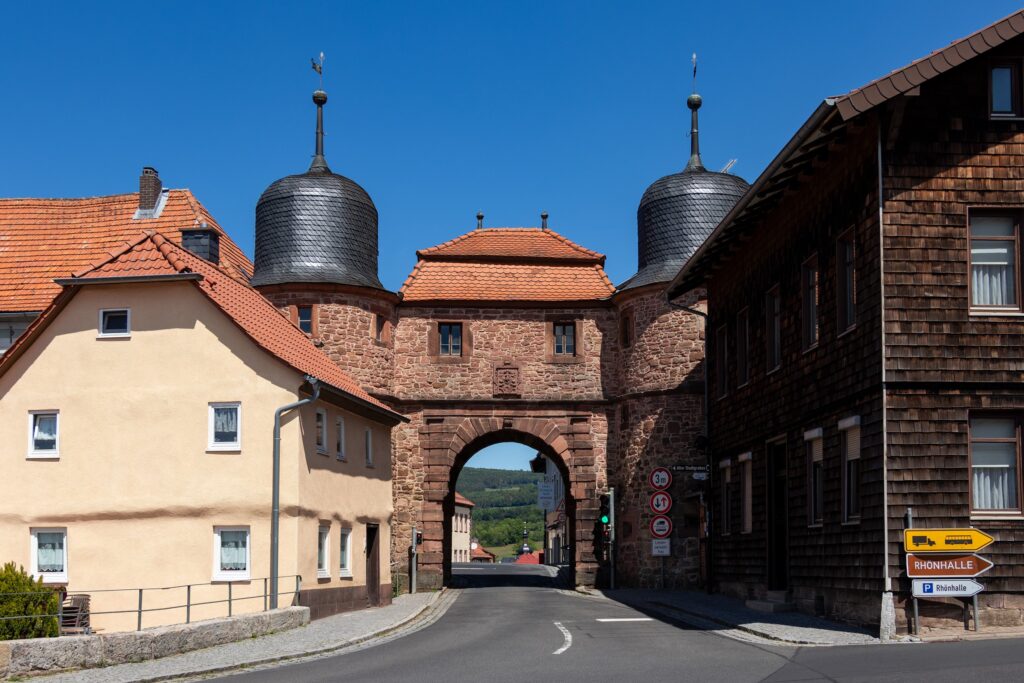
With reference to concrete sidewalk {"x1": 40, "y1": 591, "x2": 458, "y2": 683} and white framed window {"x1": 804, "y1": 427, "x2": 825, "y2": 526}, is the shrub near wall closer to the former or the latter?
concrete sidewalk {"x1": 40, "y1": 591, "x2": 458, "y2": 683}

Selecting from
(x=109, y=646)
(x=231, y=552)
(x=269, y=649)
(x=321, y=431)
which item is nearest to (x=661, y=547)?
(x=321, y=431)

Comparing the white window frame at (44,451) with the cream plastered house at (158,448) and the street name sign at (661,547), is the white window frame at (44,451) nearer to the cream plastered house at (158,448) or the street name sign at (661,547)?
the cream plastered house at (158,448)

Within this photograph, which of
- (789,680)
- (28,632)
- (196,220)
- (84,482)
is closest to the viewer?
(789,680)

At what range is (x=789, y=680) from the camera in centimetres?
1327

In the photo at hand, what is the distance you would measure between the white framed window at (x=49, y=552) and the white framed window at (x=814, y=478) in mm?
13589

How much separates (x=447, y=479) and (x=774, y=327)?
1588 centimetres

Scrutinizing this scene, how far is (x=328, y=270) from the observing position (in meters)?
38.8

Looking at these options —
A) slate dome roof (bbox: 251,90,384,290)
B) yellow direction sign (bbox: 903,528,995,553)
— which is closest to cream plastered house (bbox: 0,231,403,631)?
yellow direction sign (bbox: 903,528,995,553)

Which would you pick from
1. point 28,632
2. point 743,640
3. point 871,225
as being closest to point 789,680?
point 743,640

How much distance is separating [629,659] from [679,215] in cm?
2417

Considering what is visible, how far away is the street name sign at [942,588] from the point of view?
18141mm

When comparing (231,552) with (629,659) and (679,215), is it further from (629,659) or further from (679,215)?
(679,215)

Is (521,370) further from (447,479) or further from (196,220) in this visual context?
(196,220)

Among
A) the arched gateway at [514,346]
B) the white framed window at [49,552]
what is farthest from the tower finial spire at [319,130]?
the white framed window at [49,552]
